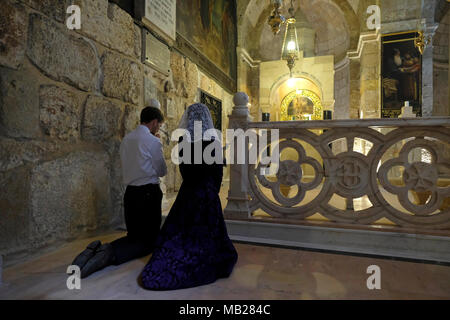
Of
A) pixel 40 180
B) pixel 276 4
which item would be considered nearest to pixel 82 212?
pixel 40 180

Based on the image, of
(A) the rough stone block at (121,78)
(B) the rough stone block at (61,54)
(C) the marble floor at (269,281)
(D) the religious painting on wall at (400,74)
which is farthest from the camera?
(D) the religious painting on wall at (400,74)

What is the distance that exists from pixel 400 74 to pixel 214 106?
5212mm

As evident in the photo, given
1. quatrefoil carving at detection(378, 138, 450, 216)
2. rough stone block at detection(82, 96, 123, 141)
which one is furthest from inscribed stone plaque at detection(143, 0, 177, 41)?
quatrefoil carving at detection(378, 138, 450, 216)

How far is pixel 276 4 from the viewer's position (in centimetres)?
500

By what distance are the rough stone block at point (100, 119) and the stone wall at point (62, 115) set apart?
12 millimetres

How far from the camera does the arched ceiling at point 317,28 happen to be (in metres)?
9.31

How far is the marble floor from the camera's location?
5.43 feet

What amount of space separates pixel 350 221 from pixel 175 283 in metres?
1.83

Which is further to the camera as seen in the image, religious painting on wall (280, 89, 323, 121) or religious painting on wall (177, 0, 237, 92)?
religious painting on wall (280, 89, 323, 121)

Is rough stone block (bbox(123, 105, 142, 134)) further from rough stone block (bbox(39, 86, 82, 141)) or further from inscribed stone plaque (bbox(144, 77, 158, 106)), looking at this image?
rough stone block (bbox(39, 86, 82, 141))

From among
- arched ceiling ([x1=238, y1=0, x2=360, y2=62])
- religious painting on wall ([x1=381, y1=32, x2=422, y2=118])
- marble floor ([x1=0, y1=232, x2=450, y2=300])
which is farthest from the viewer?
arched ceiling ([x1=238, y1=0, x2=360, y2=62])

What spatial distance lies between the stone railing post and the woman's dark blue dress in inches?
34.9

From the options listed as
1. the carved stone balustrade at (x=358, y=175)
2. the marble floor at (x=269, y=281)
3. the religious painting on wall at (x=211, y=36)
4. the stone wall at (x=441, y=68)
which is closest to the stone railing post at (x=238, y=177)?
the carved stone balustrade at (x=358, y=175)

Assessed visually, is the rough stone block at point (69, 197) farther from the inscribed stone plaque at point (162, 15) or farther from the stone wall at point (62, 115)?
the inscribed stone plaque at point (162, 15)
